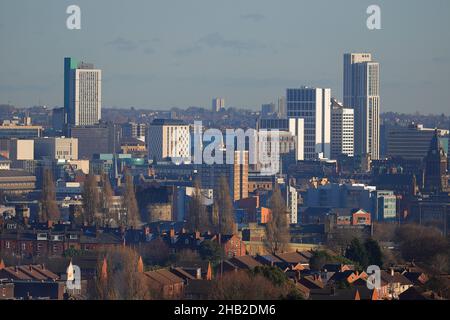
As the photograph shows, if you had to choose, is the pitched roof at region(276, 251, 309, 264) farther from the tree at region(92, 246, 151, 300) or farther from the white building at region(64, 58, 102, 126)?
the white building at region(64, 58, 102, 126)

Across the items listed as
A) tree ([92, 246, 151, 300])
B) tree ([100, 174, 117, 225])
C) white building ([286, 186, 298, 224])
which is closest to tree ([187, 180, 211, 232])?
tree ([100, 174, 117, 225])

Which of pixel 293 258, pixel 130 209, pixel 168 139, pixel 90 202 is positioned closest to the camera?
pixel 293 258

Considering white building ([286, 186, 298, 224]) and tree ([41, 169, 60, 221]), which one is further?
white building ([286, 186, 298, 224])

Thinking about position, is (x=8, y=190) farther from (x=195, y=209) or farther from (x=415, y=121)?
(x=415, y=121)

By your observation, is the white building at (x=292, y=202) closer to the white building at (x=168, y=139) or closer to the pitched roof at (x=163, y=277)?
the pitched roof at (x=163, y=277)

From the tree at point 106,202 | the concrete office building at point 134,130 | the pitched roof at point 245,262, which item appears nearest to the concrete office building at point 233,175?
the tree at point 106,202

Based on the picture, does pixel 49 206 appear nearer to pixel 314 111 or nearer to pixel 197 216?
pixel 197 216

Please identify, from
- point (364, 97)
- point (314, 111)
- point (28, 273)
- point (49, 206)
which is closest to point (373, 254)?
point (28, 273)
